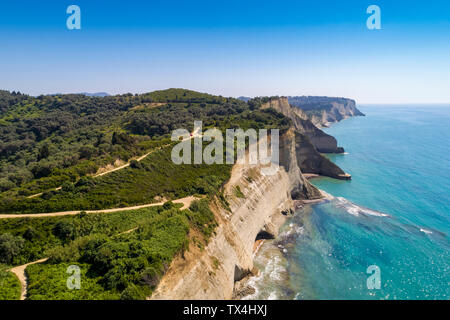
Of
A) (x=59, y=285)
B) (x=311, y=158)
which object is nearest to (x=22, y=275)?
(x=59, y=285)

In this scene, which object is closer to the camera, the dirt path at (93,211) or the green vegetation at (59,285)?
the green vegetation at (59,285)

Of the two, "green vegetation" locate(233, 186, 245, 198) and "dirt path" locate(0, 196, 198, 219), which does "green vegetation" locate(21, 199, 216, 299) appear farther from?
"green vegetation" locate(233, 186, 245, 198)

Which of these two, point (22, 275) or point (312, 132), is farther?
point (312, 132)

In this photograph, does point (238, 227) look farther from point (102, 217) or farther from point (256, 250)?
point (102, 217)

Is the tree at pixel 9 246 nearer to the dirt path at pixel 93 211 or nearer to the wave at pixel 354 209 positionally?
the dirt path at pixel 93 211

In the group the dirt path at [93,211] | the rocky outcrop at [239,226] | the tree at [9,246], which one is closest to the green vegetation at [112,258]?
the rocky outcrop at [239,226]
